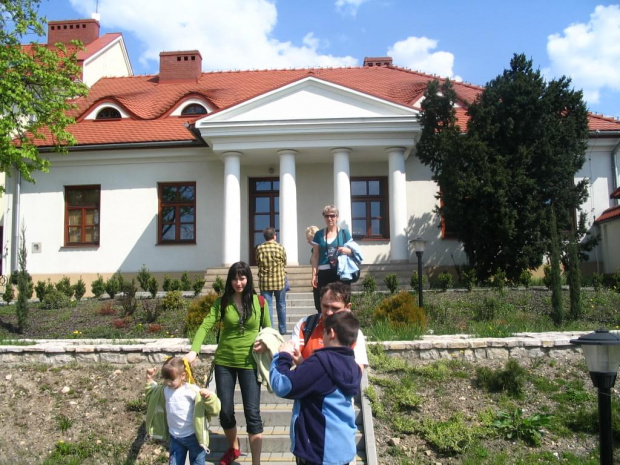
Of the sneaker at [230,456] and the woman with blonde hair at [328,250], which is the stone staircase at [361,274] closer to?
the woman with blonde hair at [328,250]

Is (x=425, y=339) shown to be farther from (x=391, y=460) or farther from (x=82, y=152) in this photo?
(x=82, y=152)

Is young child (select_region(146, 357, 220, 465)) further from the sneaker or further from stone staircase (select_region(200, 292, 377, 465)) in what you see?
stone staircase (select_region(200, 292, 377, 465))

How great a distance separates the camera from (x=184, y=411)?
13.9 ft

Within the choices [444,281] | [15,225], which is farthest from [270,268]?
[15,225]

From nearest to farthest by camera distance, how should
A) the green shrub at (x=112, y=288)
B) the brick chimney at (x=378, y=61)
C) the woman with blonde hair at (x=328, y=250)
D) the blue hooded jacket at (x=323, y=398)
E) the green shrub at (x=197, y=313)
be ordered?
1. the blue hooded jacket at (x=323, y=398)
2. the woman with blonde hair at (x=328, y=250)
3. the green shrub at (x=197, y=313)
4. the green shrub at (x=112, y=288)
5. the brick chimney at (x=378, y=61)

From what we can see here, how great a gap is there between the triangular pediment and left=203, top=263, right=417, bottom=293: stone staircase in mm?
3969

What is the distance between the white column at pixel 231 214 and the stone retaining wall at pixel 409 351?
7.15 metres

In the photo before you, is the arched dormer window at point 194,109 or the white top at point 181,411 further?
the arched dormer window at point 194,109

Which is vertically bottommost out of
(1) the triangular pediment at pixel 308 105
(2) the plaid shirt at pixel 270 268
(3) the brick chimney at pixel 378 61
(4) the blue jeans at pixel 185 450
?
(4) the blue jeans at pixel 185 450

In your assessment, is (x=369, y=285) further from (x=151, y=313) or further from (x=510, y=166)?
(x=151, y=313)

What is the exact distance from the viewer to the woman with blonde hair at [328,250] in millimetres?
6121

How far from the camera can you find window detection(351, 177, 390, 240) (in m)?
15.7

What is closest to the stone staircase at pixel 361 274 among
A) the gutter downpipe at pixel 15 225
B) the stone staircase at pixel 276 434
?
the stone staircase at pixel 276 434

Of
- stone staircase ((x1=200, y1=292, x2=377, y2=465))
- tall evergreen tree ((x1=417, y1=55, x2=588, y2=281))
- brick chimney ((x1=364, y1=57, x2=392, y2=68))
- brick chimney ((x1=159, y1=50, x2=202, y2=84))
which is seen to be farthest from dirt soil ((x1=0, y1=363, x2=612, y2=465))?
brick chimney ((x1=364, y1=57, x2=392, y2=68))
